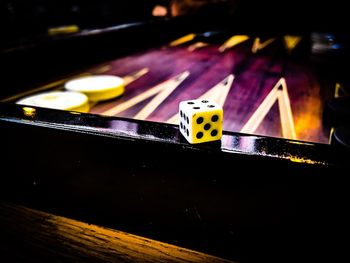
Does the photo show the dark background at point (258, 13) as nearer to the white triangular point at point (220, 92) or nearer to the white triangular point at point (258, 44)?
the white triangular point at point (258, 44)

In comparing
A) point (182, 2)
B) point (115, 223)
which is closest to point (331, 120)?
point (115, 223)

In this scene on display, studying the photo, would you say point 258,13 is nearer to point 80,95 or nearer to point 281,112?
point 281,112

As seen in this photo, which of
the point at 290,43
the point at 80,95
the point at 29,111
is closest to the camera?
the point at 29,111

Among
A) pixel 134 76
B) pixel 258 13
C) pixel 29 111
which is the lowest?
pixel 134 76

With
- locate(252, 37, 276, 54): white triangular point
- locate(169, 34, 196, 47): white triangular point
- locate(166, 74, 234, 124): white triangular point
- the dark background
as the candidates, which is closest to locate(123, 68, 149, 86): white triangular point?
locate(166, 74, 234, 124): white triangular point

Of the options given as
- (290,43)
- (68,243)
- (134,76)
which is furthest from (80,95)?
(290,43)
